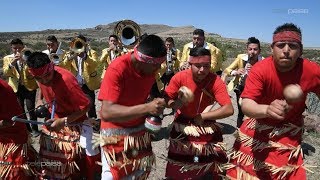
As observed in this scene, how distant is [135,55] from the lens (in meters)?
3.53

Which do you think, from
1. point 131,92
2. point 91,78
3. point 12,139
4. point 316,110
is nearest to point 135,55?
point 131,92

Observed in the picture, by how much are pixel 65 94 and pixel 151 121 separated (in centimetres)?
132

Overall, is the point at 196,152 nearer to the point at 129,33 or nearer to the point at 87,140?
the point at 87,140

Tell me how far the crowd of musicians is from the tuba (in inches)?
2.4

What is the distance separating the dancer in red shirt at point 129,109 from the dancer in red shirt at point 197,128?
2.73 feet

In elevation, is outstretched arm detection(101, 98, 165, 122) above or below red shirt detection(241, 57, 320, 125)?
below

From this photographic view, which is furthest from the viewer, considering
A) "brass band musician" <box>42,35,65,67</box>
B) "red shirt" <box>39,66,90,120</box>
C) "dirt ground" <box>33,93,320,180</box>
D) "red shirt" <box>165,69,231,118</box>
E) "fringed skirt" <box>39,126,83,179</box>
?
"brass band musician" <box>42,35,65,67</box>

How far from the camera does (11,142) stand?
14.4ft

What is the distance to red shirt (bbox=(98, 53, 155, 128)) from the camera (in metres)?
3.52

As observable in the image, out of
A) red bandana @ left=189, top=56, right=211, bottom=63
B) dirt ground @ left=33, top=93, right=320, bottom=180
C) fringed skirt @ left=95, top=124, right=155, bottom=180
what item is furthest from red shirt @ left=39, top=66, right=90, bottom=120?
dirt ground @ left=33, top=93, right=320, bottom=180

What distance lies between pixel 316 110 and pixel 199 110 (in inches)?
273

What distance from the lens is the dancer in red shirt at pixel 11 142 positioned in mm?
4273

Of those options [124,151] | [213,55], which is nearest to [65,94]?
[124,151]

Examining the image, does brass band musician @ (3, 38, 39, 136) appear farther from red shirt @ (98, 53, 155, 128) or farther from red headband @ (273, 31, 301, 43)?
red headband @ (273, 31, 301, 43)
